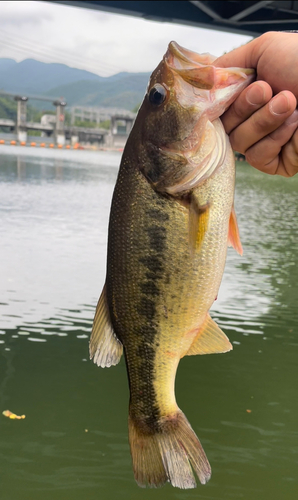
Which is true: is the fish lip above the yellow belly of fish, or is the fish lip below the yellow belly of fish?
above

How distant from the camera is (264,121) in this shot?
238 centimetres

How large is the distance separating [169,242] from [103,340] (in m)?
0.59

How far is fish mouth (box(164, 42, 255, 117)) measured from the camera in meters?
2.05

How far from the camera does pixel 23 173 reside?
3088 cm

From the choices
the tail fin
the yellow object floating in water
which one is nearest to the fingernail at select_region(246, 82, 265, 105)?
the tail fin

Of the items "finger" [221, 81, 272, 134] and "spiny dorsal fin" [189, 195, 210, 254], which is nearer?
"spiny dorsal fin" [189, 195, 210, 254]

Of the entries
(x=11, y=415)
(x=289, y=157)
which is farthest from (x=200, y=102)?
(x=11, y=415)

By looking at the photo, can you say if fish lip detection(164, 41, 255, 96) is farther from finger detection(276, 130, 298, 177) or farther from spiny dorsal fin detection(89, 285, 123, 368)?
spiny dorsal fin detection(89, 285, 123, 368)

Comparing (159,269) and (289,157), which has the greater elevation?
(289,157)

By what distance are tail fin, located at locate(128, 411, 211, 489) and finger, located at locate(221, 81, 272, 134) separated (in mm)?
1470

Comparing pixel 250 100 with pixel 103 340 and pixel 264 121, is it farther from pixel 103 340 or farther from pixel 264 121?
pixel 103 340

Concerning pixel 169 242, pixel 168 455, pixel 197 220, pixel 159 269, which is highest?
pixel 197 220

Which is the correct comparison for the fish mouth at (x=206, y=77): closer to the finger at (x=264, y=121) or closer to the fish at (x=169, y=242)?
the fish at (x=169, y=242)

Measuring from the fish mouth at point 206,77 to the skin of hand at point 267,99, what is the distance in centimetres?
16
